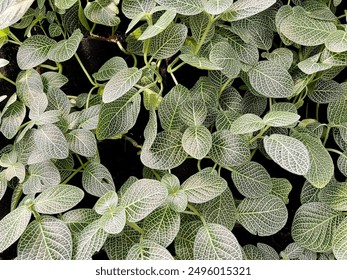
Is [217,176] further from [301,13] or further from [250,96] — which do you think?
[301,13]

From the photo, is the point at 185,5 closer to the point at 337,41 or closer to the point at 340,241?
the point at 337,41

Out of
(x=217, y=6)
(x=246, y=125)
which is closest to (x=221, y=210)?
(x=246, y=125)

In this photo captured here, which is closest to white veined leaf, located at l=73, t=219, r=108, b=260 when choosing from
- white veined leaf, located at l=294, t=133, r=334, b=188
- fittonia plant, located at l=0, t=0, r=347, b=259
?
fittonia plant, located at l=0, t=0, r=347, b=259

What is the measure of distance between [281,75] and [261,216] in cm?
29

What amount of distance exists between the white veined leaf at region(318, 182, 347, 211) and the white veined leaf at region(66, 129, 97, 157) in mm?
483

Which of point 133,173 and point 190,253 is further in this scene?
point 133,173

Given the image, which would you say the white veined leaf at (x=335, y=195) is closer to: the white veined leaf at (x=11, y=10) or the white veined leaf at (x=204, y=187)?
the white veined leaf at (x=204, y=187)

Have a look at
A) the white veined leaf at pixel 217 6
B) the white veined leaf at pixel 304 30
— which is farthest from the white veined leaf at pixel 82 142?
the white veined leaf at pixel 304 30

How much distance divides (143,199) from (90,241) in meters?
0.13

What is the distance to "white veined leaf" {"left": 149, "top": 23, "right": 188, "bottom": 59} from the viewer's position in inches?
37.0
